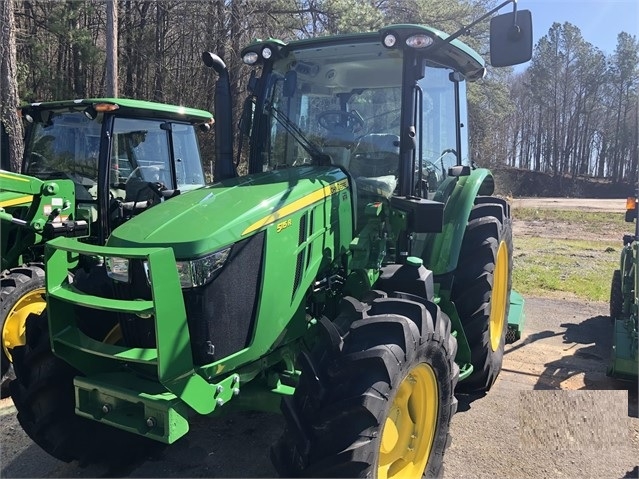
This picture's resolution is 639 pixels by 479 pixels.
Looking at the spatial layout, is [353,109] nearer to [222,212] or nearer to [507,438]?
[222,212]

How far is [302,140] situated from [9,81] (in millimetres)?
9027

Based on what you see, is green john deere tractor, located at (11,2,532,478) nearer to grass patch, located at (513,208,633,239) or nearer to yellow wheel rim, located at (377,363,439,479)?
yellow wheel rim, located at (377,363,439,479)

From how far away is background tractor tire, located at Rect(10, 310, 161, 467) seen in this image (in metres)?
2.91

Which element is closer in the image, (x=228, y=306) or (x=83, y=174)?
(x=228, y=306)

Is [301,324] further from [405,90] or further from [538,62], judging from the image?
[538,62]

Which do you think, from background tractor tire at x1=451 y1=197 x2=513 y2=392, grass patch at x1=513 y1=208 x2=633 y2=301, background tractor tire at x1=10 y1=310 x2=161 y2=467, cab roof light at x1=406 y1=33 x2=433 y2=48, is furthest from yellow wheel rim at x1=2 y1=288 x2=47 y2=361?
grass patch at x1=513 y1=208 x2=633 y2=301

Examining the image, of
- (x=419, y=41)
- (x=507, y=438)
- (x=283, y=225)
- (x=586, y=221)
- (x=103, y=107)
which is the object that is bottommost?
(x=507, y=438)

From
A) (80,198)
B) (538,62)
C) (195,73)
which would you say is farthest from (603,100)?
(80,198)

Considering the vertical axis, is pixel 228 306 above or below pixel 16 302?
above

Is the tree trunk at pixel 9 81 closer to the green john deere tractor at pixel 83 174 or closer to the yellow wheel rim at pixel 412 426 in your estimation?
the green john deere tractor at pixel 83 174

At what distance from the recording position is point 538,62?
4722cm

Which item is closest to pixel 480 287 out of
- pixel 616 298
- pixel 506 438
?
pixel 506 438

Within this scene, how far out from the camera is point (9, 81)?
10.3 metres

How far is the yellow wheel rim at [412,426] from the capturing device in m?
2.86
